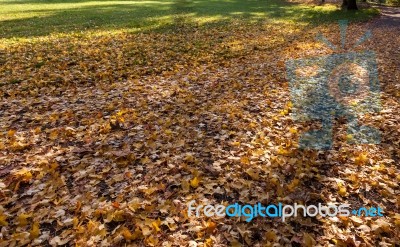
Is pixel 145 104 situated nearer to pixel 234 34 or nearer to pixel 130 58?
pixel 130 58

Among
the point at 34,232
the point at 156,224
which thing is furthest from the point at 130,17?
the point at 156,224

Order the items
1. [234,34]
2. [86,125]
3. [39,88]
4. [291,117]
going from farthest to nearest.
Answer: [234,34], [39,88], [291,117], [86,125]

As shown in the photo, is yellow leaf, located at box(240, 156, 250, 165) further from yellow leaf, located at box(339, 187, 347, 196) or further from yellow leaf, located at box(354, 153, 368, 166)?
yellow leaf, located at box(354, 153, 368, 166)

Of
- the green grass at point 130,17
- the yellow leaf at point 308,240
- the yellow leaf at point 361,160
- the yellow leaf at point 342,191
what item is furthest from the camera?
the green grass at point 130,17

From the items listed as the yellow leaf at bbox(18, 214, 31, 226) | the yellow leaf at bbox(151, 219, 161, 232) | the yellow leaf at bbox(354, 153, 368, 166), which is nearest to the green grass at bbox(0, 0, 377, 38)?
the yellow leaf at bbox(18, 214, 31, 226)

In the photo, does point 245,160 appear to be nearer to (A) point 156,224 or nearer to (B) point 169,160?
(B) point 169,160

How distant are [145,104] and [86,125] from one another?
1.54 metres

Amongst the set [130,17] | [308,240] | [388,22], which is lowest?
[308,240]

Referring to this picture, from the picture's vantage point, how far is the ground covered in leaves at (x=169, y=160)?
3.53 metres

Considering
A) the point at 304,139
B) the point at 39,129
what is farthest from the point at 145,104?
the point at 304,139

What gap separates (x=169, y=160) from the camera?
16.0 ft

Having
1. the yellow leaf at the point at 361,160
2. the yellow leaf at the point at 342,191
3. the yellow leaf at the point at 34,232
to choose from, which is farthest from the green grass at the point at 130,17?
the yellow leaf at the point at 342,191

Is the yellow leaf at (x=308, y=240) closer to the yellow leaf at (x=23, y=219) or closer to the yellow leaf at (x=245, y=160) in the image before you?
the yellow leaf at (x=245, y=160)

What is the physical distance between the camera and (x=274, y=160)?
483cm
